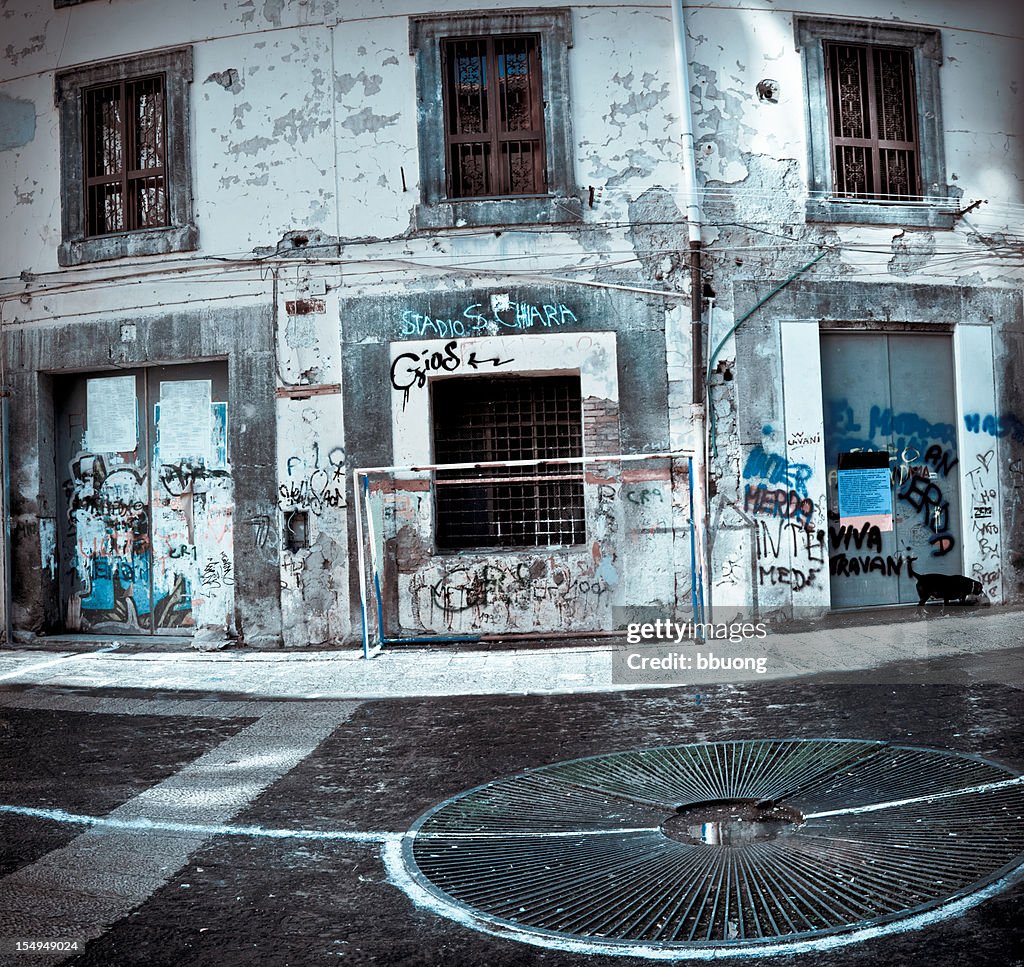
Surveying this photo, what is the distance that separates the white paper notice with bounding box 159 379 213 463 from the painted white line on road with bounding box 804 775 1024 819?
7.94 metres

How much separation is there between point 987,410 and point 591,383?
435 centimetres

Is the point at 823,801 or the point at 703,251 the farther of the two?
the point at 703,251

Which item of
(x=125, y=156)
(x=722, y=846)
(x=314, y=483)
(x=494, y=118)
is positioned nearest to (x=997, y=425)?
(x=494, y=118)

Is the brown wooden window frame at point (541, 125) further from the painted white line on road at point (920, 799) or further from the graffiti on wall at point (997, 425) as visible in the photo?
the painted white line on road at point (920, 799)

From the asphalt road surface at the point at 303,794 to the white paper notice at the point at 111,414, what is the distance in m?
3.33

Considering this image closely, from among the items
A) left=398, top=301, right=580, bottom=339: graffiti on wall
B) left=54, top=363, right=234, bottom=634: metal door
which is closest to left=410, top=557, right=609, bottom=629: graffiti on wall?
left=398, top=301, right=580, bottom=339: graffiti on wall

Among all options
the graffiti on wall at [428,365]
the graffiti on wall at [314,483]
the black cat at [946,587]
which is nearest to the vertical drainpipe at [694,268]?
the graffiti on wall at [428,365]

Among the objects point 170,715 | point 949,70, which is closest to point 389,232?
point 170,715

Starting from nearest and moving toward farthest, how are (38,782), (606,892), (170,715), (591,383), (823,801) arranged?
(606,892) < (823,801) < (38,782) < (170,715) < (591,383)

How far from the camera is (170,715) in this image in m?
7.02

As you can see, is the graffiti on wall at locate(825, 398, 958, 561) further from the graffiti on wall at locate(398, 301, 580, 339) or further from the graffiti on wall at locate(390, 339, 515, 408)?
the graffiti on wall at locate(390, 339, 515, 408)

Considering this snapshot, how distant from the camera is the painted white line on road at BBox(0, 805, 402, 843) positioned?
426 cm

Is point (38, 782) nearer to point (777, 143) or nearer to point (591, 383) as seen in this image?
point (591, 383)

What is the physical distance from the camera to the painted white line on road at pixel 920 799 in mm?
4172
